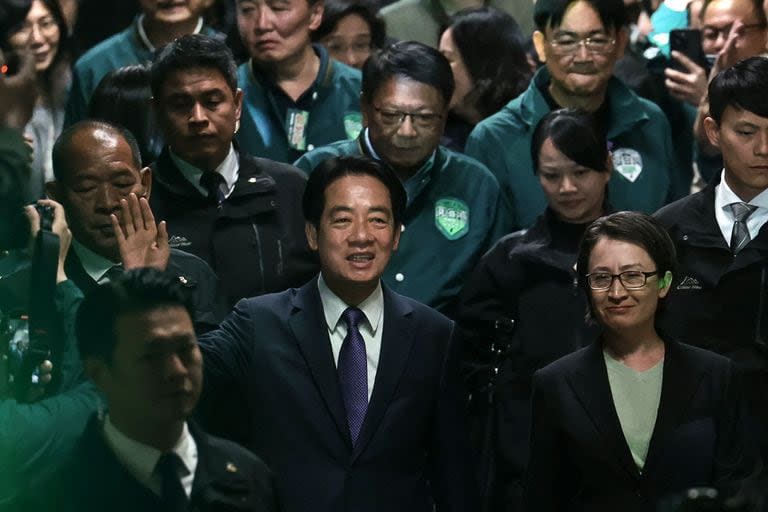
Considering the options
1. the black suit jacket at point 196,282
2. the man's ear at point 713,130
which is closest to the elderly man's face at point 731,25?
the man's ear at point 713,130

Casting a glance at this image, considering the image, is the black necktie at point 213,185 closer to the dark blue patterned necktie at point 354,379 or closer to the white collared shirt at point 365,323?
the white collared shirt at point 365,323

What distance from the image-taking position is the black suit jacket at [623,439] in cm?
311

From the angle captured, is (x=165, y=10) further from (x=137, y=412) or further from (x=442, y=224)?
(x=137, y=412)

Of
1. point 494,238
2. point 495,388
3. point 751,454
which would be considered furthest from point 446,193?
point 751,454

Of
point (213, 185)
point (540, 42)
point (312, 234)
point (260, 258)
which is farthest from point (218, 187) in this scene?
point (540, 42)

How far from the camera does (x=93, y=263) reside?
2.54 meters

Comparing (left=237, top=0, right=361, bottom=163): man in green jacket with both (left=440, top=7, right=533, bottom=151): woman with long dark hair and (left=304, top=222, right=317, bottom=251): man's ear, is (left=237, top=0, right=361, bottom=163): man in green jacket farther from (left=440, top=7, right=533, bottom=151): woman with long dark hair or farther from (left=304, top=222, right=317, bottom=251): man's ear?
(left=304, top=222, right=317, bottom=251): man's ear

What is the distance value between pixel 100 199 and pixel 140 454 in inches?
17.5

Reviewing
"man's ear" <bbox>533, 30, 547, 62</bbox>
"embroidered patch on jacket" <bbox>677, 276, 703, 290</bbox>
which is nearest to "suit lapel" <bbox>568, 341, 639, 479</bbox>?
"embroidered patch on jacket" <bbox>677, 276, 703, 290</bbox>

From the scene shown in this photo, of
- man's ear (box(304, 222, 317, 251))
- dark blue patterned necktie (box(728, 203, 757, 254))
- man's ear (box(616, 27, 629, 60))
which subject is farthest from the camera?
man's ear (box(616, 27, 629, 60))

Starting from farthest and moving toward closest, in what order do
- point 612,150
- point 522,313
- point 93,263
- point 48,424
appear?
point 612,150, point 522,313, point 93,263, point 48,424

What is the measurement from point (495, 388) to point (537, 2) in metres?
1.12

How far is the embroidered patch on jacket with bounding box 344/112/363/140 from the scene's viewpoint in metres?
4.31

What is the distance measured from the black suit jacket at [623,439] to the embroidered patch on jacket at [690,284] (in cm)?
36
